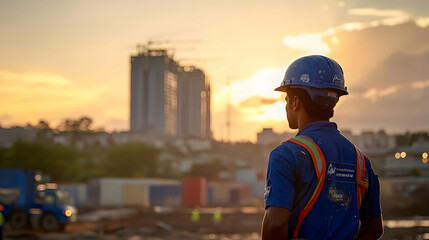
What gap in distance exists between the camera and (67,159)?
78438 mm

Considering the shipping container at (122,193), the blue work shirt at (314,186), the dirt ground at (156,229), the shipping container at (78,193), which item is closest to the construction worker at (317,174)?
the blue work shirt at (314,186)

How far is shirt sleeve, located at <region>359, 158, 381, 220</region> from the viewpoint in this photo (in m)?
2.71

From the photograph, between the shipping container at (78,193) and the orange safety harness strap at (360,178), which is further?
the shipping container at (78,193)

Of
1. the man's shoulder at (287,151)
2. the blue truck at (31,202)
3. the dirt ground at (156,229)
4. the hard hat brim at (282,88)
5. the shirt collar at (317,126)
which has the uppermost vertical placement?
the hard hat brim at (282,88)

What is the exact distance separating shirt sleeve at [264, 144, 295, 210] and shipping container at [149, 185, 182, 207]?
60743mm

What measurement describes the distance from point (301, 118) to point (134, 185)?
59326 mm

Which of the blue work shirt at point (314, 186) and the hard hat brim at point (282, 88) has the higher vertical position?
the hard hat brim at point (282, 88)

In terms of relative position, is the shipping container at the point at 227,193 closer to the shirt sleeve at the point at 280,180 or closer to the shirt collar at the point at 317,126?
the shirt collar at the point at 317,126

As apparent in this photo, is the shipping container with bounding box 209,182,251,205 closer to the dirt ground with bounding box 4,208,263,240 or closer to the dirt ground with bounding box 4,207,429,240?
the dirt ground with bounding box 4,207,429,240

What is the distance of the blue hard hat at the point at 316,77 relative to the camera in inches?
101

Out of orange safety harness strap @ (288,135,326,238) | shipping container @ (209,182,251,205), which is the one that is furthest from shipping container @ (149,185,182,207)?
orange safety harness strap @ (288,135,326,238)

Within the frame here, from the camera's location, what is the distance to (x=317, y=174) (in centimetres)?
238

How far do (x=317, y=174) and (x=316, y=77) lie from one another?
1.36 ft

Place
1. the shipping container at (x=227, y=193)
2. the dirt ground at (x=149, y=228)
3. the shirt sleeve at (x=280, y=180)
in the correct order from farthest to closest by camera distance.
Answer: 1. the shipping container at (x=227, y=193)
2. the dirt ground at (x=149, y=228)
3. the shirt sleeve at (x=280, y=180)
